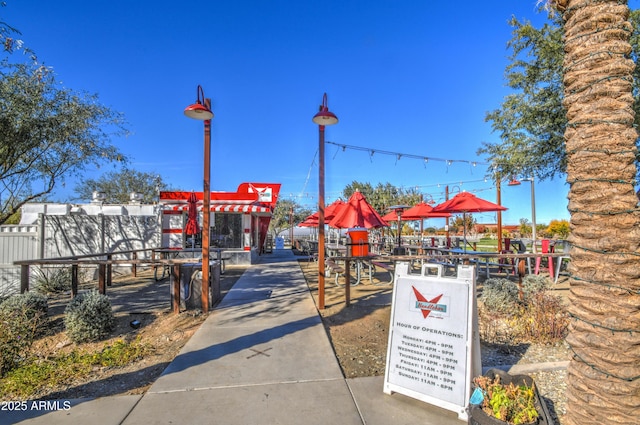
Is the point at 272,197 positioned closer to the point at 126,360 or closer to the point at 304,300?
the point at 304,300

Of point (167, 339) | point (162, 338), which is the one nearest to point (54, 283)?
point (162, 338)

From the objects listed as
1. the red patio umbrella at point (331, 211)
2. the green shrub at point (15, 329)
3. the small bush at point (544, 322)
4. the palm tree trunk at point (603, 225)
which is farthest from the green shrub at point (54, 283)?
the palm tree trunk at point (603, 225)

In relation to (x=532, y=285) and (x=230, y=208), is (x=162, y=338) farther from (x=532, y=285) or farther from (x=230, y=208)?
(x=230, y=208)

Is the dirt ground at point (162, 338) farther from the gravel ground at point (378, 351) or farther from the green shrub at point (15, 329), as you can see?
the green shrub at point (15, 329)

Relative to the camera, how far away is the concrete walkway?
2.90 m

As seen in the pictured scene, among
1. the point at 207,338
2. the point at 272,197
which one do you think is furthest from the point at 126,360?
the point at 272,197

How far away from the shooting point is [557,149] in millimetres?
9305

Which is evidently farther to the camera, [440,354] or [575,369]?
[440,354]

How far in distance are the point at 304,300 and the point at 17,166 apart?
8.29m

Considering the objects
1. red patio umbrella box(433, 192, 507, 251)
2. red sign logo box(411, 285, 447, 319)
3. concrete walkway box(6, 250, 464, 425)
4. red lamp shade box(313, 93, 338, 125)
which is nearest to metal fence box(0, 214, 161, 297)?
concrete walkway box(6, 250, 464, 425)

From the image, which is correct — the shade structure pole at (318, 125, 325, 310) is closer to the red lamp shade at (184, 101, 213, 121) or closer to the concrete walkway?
the concrete walkway

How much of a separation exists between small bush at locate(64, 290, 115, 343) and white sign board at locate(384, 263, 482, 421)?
14.0ft

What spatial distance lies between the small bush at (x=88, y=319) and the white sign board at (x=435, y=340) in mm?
4278

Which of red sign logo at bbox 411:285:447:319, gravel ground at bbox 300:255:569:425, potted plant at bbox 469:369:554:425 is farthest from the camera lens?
gravel ground at bbox 300:255:569:425
